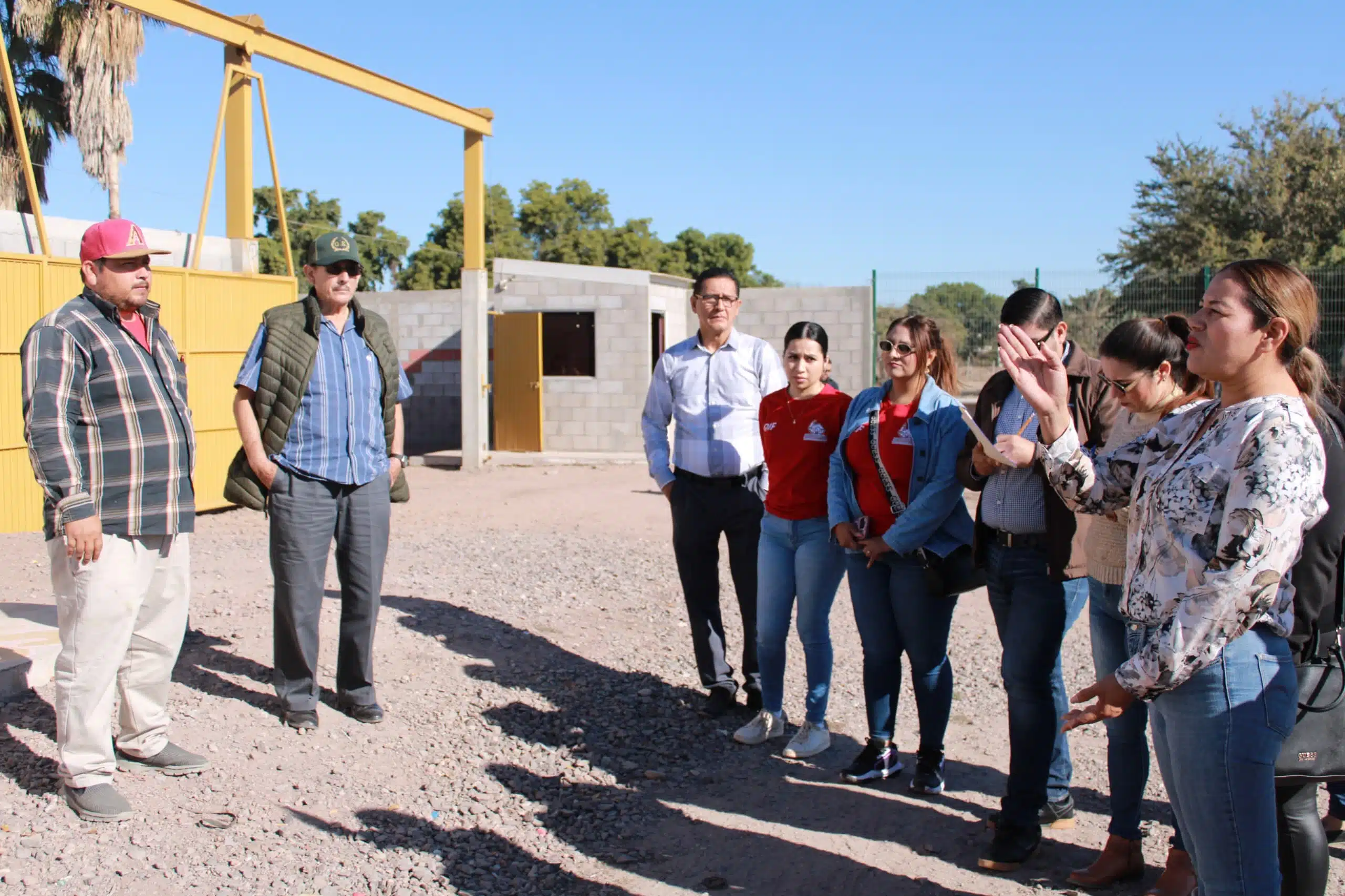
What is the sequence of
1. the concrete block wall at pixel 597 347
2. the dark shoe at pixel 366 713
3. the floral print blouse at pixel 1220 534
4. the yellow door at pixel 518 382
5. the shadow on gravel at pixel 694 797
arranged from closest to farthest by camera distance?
the floral print blouse at pixel 1220 534 → the shadow on gravel at pixel 694 797 → the dark shoe at pixel 366 713 → the concrete block wall at pixel 597 347 → the yellow door at pixel 518 382

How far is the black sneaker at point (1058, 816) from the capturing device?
3881mm

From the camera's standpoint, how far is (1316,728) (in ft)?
8.14

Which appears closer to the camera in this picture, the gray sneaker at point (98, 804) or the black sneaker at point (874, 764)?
the gray sneaker at point (98, 804)

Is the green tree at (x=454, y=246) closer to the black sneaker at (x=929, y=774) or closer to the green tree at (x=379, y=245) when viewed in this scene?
the green tree at (x=379, y=245)

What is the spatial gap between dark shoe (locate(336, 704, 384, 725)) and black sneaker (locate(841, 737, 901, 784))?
200 cm

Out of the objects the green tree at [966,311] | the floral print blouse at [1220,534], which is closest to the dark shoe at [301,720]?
the floral print blouse at [1220,534]

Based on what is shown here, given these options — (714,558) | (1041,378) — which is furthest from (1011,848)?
(714,558)

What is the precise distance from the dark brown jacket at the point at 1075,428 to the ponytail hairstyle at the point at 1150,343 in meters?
0.15

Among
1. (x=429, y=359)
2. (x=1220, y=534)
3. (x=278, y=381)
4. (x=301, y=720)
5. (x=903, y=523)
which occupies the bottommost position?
(x=301, y=720)

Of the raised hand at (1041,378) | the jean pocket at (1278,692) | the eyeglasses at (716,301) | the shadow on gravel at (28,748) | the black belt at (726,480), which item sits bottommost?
the shadow on gravel at (28,748)

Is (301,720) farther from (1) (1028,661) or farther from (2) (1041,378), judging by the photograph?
(2) (1041,378)

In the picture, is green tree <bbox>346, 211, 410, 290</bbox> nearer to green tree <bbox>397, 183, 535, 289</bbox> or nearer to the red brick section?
green tree <bbox>397, 183, 535, 289</bbox>

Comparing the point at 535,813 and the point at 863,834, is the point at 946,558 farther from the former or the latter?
the point at 535,813

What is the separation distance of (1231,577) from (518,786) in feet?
9.58
